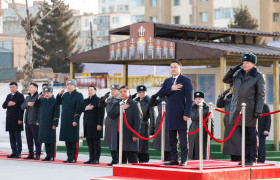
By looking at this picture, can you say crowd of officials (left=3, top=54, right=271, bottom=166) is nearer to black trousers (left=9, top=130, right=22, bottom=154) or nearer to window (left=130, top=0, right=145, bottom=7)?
black trousers (left=9, top=130, right=22, bottom=154)

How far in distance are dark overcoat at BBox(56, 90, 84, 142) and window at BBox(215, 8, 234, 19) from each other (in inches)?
2388

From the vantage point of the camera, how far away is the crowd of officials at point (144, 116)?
11.4 m

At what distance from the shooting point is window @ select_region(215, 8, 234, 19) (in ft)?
250

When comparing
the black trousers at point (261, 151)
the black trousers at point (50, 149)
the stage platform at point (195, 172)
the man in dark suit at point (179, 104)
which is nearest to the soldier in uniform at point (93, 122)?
the black trousers at point (50, 149)

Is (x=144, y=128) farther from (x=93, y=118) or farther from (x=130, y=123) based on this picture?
(x=130, y=123)

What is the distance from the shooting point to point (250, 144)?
11.6 meters

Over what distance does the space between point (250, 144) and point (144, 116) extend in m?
4.01

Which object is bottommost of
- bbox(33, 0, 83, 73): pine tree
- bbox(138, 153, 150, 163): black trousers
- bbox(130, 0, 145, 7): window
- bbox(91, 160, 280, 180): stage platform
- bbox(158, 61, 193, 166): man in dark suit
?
bbox(138, 153, 150, 163): black trousers

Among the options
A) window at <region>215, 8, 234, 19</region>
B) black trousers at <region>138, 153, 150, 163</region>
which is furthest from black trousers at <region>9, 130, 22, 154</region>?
window at <region>215, 8, 234, 19</region>

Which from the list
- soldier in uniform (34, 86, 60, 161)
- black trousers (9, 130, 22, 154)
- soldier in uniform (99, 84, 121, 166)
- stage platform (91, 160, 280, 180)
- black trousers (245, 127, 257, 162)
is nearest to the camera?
stage platform (91, 160, 280, 180)

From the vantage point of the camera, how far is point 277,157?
19172 mm

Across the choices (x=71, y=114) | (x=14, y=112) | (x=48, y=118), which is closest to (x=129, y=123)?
(x=71, y=114)

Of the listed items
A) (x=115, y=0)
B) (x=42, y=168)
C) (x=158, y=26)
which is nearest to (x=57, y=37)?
(x=115, y=0)

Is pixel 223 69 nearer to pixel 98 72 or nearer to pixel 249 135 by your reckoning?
pixel 249 135
